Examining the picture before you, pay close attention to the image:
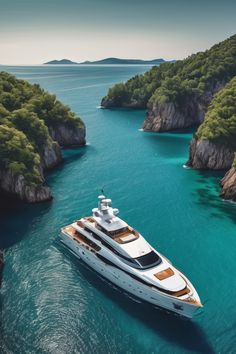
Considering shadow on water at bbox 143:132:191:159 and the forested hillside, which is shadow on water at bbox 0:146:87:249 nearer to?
shadow on water at bbox 143:132:191:159

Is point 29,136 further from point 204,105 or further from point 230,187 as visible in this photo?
point 204,105

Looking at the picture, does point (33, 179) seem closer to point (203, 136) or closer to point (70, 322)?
point (70, 322)

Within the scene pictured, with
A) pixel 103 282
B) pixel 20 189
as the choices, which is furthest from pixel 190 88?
pixel 103 282

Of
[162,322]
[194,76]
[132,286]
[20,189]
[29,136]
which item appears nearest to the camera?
[162,322]

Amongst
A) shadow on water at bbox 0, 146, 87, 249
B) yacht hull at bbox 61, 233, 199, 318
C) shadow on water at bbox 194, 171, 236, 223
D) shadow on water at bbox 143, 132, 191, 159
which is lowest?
shadow on water at bbox 143, 132, 191, 159

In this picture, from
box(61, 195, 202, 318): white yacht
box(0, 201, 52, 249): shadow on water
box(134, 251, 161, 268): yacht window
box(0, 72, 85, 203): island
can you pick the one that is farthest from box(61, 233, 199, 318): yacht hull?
box(0, 72, 85, 203): island

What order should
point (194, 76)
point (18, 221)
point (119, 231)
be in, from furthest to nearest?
1. point (194, 76)
2. point (18, 221)
3. point (119, 231)
